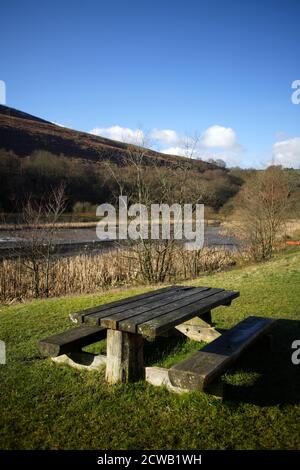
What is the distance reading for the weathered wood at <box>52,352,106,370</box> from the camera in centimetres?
405

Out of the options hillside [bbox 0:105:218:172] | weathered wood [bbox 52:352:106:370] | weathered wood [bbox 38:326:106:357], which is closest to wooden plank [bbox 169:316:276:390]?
weathered wood [bbox 52:352:106:370]

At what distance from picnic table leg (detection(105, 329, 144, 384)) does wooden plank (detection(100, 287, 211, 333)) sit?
0.17 metres

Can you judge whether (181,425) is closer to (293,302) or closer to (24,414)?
(24,414)

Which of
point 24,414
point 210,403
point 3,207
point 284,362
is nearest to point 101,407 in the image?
point 24,414

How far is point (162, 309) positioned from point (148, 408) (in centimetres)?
99

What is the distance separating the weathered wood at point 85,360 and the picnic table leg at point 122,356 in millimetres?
221

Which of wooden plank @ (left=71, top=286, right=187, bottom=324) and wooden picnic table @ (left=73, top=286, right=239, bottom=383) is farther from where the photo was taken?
wooden plank @ (left=71, top=286, right=187, bottom=324)

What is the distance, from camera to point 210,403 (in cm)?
341

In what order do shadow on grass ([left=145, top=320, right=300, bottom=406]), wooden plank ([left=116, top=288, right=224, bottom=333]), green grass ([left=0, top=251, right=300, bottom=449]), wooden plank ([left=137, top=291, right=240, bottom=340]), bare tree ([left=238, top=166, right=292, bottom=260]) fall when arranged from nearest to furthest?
green grass ([left=0, top=251, right=300, bottom=449]), wooden plank ([left=137, top=291, right=240, bottom=340]), wooden plank ([left=116, top=288, right=224, bottom=333]), shadow on grass ([left=145, top=320, right=300, bottom=406]), bare tree ([left=238, top=166, right=292, bottom=260])

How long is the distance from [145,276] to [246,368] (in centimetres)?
950

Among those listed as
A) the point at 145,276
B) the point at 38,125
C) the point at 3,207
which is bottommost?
the point at 145,276

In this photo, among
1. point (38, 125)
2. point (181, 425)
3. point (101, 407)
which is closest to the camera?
point (181, 425)

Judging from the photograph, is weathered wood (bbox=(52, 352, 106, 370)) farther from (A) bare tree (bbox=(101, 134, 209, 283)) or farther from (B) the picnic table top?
(A) bare tree (bbox=(101, 134, 209, 283))

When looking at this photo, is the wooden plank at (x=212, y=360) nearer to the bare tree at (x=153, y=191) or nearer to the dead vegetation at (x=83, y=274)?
the dead vegetation at (x=83, y=274)
